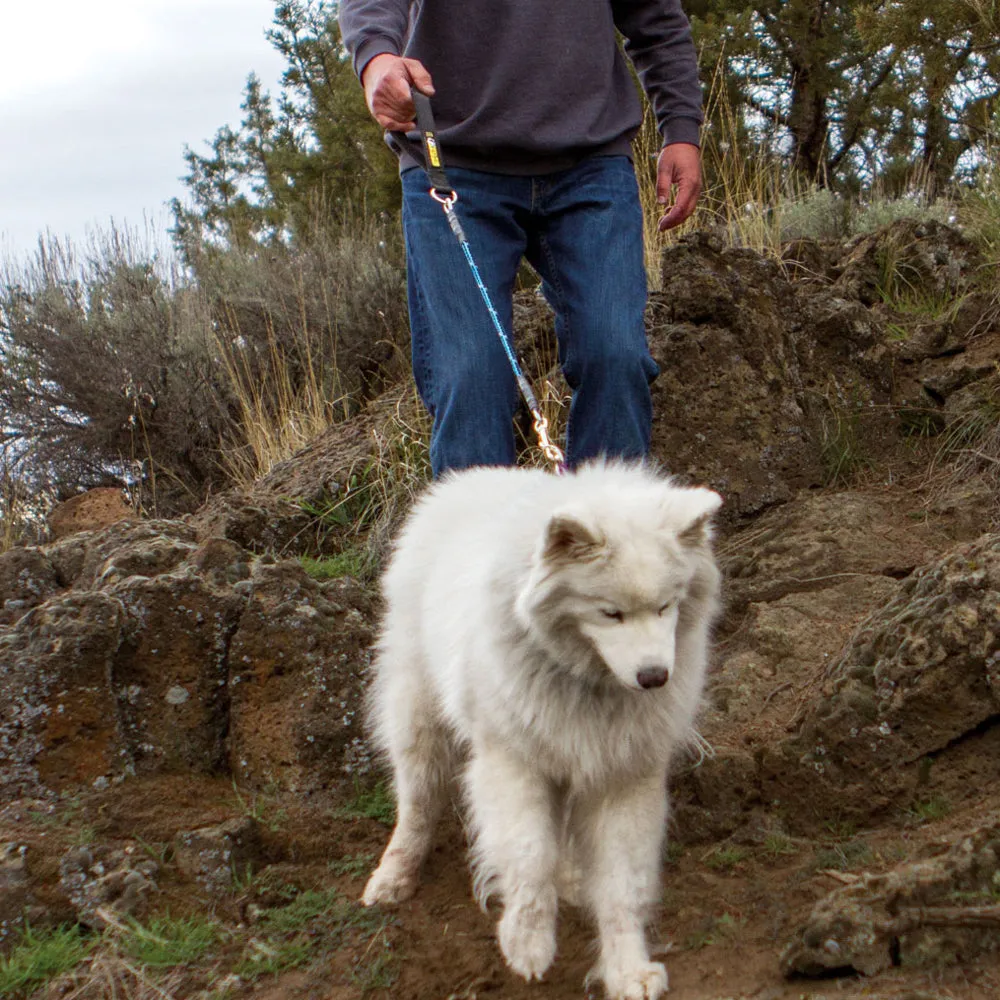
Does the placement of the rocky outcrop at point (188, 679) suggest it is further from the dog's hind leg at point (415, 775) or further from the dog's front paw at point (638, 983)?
the dog's front paw at point (638, 983)

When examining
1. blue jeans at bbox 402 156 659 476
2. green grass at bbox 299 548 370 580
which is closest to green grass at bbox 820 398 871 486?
blue jeans at bbox 402 156 659 476

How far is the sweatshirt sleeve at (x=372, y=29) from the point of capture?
346 cm

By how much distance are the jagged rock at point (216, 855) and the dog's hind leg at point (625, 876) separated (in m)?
1.11

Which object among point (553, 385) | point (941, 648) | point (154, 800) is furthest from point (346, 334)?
point (941, 648)

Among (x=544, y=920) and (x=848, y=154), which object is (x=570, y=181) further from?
(x=848, y=154)

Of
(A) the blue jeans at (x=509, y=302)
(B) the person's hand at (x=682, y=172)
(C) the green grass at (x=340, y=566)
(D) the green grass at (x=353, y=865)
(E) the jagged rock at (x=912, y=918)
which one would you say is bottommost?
(D) the green grass at (x=353, y=865)

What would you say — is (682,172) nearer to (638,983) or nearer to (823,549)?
(823,549)

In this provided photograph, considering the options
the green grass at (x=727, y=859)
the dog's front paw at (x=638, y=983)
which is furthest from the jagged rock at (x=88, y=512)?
the dog's front paw at (x=638, y=983)

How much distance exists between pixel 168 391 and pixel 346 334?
156 cm

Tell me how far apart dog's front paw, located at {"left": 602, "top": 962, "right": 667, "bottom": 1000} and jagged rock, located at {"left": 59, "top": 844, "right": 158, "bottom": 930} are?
4.55ft

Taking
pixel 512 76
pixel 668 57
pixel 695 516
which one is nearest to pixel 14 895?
pixel 695 516

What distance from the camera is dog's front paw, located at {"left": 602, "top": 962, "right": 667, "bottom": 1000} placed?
8.27 ft

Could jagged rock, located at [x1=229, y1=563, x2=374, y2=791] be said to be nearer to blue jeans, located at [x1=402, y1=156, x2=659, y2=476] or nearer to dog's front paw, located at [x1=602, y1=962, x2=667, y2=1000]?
blue jeans, located at [x1=402, y1=156, x2=659, y2=476]

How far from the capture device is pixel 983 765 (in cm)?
318
